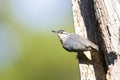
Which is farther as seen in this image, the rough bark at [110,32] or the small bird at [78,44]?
the small bird at [78,44]

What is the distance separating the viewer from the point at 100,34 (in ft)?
12.8

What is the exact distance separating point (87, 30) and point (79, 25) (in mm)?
77

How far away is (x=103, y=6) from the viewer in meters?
3.90

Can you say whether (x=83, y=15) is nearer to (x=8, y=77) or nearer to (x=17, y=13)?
(x=8, y=77)

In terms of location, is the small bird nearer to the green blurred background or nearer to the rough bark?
the rough bark

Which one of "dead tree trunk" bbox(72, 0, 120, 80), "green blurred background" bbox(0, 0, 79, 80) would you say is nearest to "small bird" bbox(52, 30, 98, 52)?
"dead tree trunk" bbox(72, 0, 120, 80)

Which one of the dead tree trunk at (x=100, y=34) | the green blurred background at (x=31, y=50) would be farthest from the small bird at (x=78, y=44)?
the green blurred background at (x=31, y=50)

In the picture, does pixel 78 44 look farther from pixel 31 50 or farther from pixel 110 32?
pixel 31 50

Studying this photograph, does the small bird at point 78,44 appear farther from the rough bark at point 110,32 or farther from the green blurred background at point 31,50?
the green blurred background at point 31,50

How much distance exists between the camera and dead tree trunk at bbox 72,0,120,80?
378 centimetres

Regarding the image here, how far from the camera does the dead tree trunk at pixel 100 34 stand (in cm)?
378

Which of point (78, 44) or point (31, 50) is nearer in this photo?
point (78, 44)

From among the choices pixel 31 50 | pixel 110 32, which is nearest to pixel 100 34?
pixel 110 32

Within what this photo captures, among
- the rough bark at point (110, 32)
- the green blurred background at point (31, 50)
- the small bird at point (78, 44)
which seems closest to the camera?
the rough bark at point (110, 32)
